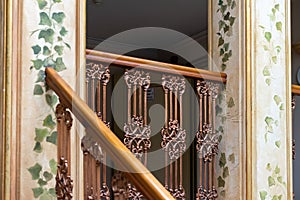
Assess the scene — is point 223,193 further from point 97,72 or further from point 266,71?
point 97,72

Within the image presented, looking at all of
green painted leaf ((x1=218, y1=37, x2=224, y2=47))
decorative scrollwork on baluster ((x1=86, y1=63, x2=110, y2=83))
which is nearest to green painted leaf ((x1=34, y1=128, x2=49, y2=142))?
decorative scrollwork on baluster ((x1=86, y1=63, x2=110, y2=83))

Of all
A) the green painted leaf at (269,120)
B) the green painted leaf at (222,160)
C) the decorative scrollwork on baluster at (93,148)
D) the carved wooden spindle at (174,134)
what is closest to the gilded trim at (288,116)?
the green painted leaf at (269,120)

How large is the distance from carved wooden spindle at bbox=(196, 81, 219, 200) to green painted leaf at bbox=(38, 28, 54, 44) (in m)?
0.99

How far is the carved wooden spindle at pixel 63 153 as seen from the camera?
2.21 meters

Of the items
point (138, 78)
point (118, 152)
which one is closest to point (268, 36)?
point (138, 78)

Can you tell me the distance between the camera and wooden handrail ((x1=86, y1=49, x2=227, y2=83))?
2.64 m

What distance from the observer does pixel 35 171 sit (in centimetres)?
242

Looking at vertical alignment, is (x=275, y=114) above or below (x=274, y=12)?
below

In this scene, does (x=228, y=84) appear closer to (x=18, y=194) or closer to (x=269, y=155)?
(x=269, y=155)

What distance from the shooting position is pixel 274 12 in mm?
3416

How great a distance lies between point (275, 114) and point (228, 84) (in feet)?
1.22

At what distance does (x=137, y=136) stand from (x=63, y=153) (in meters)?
0.53

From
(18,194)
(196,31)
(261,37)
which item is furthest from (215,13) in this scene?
(196,31)

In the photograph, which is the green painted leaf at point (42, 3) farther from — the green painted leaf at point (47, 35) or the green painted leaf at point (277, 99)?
the green painted leaf at point (277, 99)
